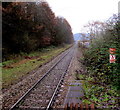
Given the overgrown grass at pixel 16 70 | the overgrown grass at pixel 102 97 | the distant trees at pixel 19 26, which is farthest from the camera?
the distant trees at pixel 19 26

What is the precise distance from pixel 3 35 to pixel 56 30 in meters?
25.6

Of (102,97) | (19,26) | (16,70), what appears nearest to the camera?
(102,97)

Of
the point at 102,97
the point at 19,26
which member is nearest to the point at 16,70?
the point at 102,97

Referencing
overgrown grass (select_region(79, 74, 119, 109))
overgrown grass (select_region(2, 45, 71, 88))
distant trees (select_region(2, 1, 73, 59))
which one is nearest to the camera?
overgrown grass (select_region(79, 74, 119, 109))

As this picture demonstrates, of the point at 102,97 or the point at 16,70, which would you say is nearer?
the point at 102,97

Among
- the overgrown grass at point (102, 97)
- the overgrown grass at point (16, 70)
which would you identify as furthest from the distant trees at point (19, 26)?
the overgrown grass at point (102, 97)

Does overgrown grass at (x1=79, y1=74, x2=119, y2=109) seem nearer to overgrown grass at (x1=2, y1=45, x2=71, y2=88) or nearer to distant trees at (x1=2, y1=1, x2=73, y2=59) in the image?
overgrown grass at (x1=2, y1=45, x2=71, y2=88)

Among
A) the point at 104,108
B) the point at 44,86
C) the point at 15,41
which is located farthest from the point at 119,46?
the point at 15,41

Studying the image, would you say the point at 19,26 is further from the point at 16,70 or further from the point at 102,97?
the point at 102,97

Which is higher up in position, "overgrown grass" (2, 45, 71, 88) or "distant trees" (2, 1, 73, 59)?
"distant trees" (2, 1, 73, 59)

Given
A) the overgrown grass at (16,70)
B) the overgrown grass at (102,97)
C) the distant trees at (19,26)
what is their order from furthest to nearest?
the distant trees at (19,26) → the overgrown grass at (16,70) → the overgrown grass at (102,97)

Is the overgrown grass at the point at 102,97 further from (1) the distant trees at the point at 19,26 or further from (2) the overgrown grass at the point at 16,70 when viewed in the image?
(1) the distant trees at the point at 19,26

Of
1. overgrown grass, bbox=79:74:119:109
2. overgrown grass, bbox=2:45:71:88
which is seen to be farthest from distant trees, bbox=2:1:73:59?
overgrown grass, bbox=79:74:119:109

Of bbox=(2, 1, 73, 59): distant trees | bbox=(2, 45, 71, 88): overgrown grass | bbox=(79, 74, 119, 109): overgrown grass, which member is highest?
bbox=(2, 1, 73, 59): distant trees
